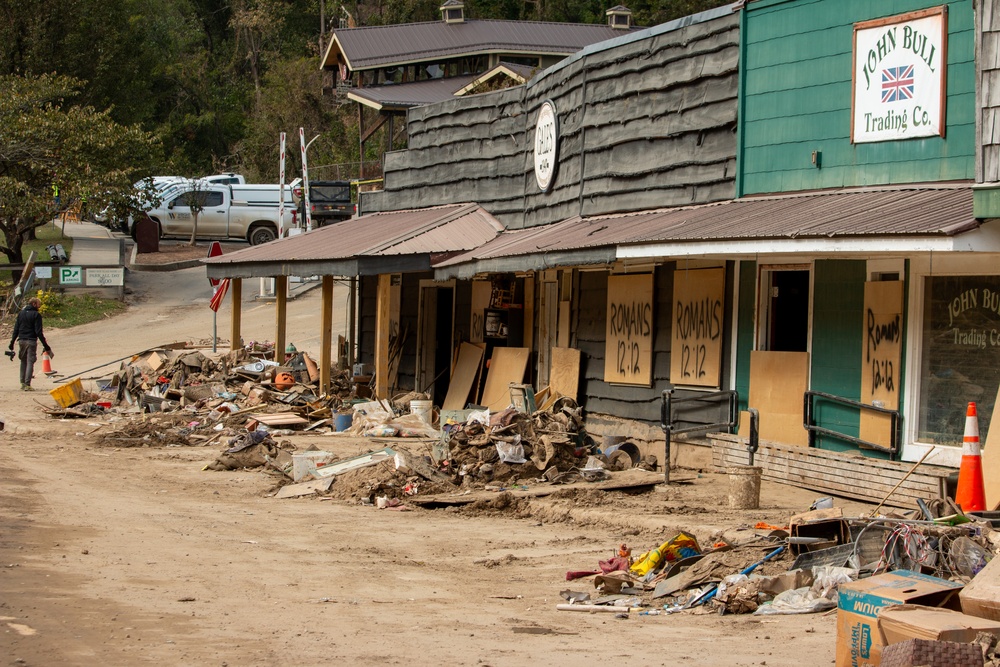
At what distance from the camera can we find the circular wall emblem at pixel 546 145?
17672 mm

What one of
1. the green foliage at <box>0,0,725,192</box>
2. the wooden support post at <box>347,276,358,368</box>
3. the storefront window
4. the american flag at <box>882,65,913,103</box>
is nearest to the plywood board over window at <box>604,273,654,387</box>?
the american flag at <box>882,65,913,103</box>

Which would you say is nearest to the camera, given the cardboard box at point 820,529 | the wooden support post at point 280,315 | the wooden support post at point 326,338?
the cardboard box at point 820,529

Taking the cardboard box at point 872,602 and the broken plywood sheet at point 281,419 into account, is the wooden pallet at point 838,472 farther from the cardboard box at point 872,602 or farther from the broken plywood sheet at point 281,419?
the broken plywood sheet at point 281,419

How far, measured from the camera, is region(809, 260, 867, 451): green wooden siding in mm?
11695

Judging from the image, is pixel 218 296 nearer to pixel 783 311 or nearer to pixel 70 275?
pixel 70 275

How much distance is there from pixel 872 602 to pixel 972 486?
353 cm

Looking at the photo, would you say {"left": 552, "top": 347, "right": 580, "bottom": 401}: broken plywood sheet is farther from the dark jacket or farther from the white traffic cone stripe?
the dark jacket

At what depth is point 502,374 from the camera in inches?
719

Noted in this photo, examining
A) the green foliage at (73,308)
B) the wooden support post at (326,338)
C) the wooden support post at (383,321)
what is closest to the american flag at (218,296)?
the wooden support post at (326,338)

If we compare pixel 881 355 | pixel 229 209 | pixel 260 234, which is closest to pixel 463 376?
pixel 881 355

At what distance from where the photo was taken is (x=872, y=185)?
1162cm

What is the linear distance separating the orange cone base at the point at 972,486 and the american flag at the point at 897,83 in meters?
3.85

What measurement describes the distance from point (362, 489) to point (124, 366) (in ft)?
43.3

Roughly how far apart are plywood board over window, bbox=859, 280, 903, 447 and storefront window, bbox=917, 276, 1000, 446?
29cm
